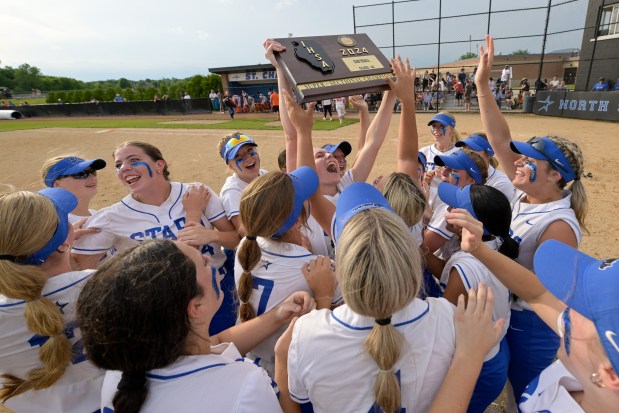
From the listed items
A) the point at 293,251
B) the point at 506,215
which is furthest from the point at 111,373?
the point at 506,215

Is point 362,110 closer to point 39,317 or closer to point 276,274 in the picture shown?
point 276,274

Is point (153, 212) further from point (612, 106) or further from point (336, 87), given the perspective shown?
point (612, 106)

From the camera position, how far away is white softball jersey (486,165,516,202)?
334 centimetres

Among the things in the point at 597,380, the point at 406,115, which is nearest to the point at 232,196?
the point at 406,115

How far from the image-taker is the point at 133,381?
3.59 feet

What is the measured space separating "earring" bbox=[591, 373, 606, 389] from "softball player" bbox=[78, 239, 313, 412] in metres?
1.00

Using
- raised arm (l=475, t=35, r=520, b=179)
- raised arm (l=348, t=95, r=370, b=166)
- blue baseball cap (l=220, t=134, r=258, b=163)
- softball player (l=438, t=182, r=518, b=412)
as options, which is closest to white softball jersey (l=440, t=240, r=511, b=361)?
softball player (l=438, t=182, r=518, b=412)

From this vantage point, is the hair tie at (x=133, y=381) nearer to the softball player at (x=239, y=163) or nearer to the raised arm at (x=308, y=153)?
the raised arm at (x=308, y=153)

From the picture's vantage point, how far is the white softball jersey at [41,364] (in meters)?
1.49

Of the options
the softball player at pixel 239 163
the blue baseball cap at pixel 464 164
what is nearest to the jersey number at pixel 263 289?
the softball player at pixel 239 163

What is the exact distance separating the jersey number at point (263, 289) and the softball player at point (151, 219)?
2.78ft

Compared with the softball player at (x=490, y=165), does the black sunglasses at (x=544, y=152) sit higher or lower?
higher

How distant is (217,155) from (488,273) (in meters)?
11.0

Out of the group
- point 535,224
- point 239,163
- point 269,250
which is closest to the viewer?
point 269,250
